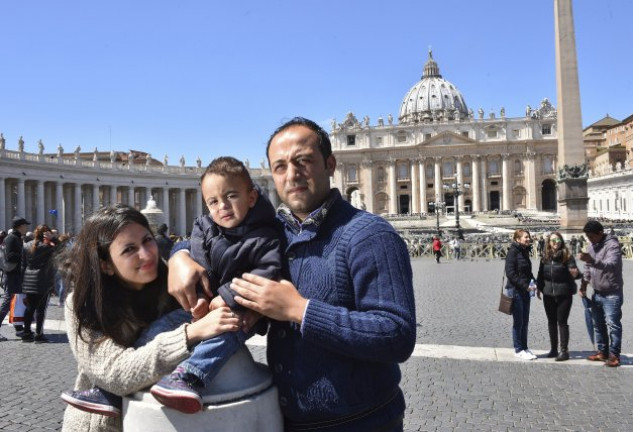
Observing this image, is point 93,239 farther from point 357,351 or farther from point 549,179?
point 549,179

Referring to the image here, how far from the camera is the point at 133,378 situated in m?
1.84

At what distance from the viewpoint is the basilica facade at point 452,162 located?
87250 millimetres

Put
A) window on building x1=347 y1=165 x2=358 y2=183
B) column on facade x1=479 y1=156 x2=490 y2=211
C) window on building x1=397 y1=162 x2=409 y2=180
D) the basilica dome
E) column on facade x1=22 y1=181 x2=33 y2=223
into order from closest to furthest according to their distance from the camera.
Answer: column on facade x1=22 y1=181 x2=33 y2=223, column on facade x1=479 y1=156 x2=490 y2=211, window on building x1=397 y1=162 x2=409 y2=180, window on building x1=347 y1=165 x2=358 y2=183, the basilica dome

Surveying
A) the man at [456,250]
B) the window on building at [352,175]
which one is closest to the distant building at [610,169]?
the window on building at [352,175]

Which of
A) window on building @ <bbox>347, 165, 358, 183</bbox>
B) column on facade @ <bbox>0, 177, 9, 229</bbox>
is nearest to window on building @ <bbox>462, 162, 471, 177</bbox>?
window on building @ <bbox>347, 165, 358, 183</bbox>

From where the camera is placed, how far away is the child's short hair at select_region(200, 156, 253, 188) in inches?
80.5

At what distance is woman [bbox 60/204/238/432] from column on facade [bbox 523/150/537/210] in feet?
295

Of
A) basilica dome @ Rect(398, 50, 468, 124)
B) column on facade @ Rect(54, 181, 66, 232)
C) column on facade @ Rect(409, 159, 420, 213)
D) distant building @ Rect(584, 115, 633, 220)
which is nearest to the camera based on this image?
column on facade @ Rect(54, 181, 66, 232)

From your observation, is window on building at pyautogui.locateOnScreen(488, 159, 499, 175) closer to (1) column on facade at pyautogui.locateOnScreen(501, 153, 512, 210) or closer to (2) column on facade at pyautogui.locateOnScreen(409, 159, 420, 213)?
(1) column on facade at pyautogui.locateOnScreen(501, 153, 512, 210)

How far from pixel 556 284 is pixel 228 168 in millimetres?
6321

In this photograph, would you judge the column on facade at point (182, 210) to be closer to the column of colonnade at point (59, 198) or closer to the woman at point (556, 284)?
the column of colonnade at point (59, 198)

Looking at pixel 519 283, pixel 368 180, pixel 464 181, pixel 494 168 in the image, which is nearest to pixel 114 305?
pixel 519 283

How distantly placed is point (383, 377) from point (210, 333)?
64 centimetres

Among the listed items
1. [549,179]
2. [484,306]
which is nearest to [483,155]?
[549,179]
